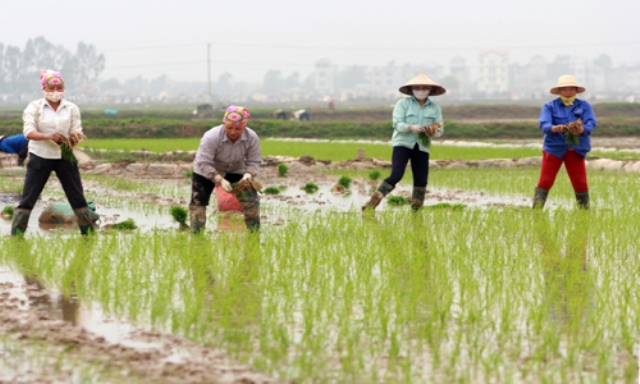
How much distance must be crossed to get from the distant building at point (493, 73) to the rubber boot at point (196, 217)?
18985 centimetres

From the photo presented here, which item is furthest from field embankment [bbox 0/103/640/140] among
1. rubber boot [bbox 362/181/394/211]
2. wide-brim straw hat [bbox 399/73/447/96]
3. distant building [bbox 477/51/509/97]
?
distant building [bbox 477/51/509/97]

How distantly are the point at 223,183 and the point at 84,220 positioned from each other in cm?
128

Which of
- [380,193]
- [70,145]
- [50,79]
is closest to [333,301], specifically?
[70,145]

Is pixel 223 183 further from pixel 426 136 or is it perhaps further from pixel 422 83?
pixel 422 83

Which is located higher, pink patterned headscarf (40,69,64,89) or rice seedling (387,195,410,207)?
pink patterned headscarf (40,69,64,89)

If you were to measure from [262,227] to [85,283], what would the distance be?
3.11 m

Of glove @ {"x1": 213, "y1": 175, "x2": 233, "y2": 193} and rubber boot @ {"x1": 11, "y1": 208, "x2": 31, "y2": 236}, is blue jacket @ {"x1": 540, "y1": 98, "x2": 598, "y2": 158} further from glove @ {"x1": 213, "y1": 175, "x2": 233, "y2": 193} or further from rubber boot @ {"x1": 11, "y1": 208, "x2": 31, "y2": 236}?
rubber boot @ {"x1": 11, "y1": 208, "x2": 31, "y2": 236}

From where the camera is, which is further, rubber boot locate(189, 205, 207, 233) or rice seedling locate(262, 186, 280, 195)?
rice seedling locate(262, 186, 280, 195)

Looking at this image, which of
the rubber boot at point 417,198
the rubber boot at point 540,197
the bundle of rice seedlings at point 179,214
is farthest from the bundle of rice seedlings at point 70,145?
the rubber boot at point 540,197

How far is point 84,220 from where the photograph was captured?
774 cm

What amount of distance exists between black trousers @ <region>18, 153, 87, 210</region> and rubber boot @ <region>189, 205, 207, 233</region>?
0.89m

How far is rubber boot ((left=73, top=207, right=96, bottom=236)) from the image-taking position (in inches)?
302

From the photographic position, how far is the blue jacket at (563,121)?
8969 mm

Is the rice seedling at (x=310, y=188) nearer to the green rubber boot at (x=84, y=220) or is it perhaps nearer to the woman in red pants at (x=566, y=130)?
Result: the woman in red pants at (x=566, y=130)
